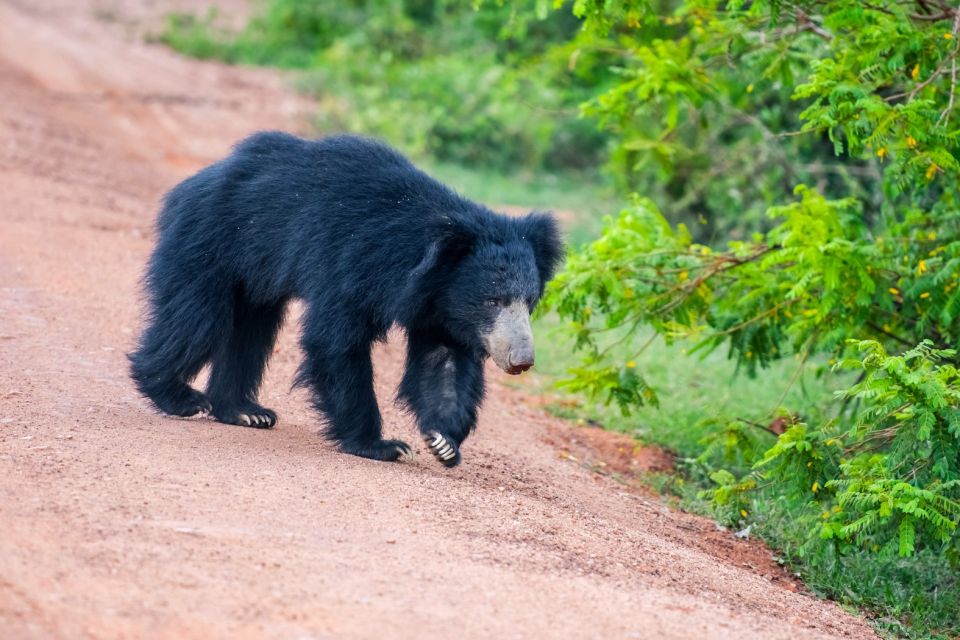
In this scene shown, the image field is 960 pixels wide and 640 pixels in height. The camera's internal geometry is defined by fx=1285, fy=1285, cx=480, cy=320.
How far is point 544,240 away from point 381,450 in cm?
116

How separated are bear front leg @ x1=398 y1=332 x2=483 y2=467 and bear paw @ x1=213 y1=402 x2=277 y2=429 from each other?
0.70 meters

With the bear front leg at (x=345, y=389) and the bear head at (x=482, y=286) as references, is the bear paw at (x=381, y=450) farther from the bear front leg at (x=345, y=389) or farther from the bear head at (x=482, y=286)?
the bear head at (x=482, y=286)

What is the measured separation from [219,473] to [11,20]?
15.8 meters

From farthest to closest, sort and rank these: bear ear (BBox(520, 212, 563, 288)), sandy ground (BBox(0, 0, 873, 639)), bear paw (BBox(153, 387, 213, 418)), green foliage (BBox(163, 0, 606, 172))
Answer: green foliage (BBox(163, 0, 606, 172))
bear paw (BBox(153, 387, 213, 418))
bear ear (BBox(520, 212, 563, 288))
sandy ground (BBox(0, 0, 873, 639))

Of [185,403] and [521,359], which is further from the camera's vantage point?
[185,403]

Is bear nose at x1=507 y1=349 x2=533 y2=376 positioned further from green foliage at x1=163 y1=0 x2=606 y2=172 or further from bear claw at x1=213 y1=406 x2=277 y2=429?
green foliage at x1=163 y1=0 x2=606 y2=172

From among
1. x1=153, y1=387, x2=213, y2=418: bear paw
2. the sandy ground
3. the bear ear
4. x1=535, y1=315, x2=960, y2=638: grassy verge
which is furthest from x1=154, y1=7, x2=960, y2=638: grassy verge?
x1=153, y1=387, x2=213, y2=418: bear paw

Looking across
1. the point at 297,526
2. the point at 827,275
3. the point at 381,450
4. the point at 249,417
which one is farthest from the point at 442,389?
the point at 827,275

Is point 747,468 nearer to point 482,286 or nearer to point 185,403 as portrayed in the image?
point 482,286

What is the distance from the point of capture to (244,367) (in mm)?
6066

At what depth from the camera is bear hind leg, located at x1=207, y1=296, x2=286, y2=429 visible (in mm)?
5961

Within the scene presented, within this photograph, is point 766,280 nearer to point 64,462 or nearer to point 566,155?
point 64,462

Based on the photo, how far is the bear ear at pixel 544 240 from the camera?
5574 millimetres

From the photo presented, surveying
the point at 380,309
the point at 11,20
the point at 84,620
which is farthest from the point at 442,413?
the point at 11,20
